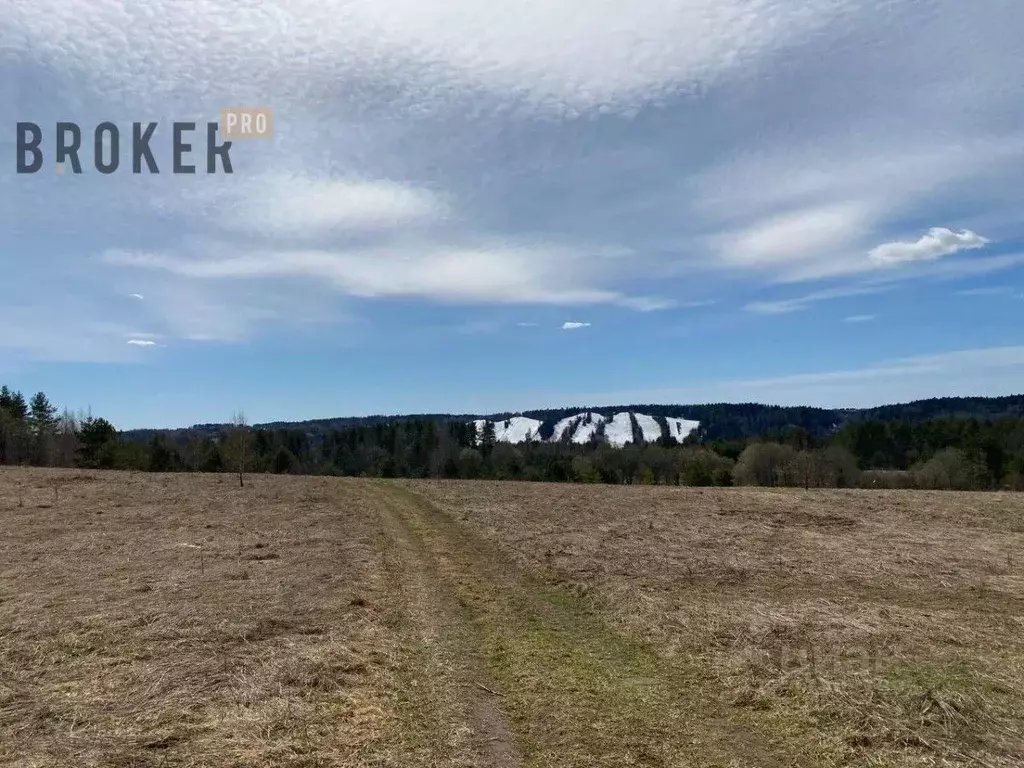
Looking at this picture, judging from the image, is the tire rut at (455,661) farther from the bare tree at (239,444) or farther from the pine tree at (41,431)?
the pine tree at (41,431)

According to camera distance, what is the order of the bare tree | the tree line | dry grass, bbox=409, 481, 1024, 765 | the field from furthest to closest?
the tree line → the bare tree → dry grass, bbox=409, 481, 1024, 765 → the field

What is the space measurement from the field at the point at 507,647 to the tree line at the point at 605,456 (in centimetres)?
2472

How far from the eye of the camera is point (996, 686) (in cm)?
805

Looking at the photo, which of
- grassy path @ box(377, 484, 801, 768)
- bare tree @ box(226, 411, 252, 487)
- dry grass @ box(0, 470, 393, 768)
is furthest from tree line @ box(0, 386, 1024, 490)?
grassy path @ box(377, 484, 801, 768)

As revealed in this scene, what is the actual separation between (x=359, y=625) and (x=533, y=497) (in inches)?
817

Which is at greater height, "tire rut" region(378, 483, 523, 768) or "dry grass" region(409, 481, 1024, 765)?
"tire rut" region(378, 483, 523, 768)

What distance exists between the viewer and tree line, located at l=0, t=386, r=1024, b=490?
65188 mm

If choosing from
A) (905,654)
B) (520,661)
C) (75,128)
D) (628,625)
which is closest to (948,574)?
(905,654)

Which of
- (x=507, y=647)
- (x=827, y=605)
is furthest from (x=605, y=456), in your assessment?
(x=507, y=647)

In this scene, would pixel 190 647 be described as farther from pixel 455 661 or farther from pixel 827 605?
pixel 827 605

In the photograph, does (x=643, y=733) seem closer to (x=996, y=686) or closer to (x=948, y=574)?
(x=996, y=686)

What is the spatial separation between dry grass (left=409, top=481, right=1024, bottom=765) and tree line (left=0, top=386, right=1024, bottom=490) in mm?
23435

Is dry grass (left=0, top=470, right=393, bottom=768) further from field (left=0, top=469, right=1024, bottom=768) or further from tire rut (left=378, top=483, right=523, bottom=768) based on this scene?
tire rut (left=378, top=483, right=523, bottom=768)

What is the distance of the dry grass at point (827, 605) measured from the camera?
273 inches
